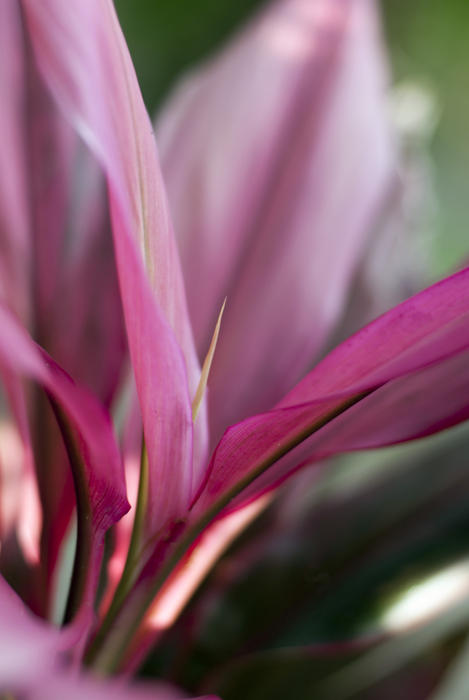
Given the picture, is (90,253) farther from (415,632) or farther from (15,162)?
(415,632)

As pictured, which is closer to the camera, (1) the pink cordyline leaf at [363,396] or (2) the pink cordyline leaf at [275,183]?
(1) the pink cordyline leaf at [363,396]

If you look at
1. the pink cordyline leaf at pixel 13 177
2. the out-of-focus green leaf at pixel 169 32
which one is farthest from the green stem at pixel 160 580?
the out-of-focus green leaf at pixel 169 32

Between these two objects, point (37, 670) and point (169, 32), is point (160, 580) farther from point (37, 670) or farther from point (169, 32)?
point (169, 32)

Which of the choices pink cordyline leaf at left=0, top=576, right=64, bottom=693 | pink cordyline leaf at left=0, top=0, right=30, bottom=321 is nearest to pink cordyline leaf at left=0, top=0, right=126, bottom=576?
pink cordyline leaf at left=0, top=0, right=30, bottom=321

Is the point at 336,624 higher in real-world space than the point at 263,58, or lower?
lower

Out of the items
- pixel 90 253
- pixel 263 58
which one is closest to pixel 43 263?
pixel 90 253

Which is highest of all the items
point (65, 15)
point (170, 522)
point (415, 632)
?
point (65, 15)

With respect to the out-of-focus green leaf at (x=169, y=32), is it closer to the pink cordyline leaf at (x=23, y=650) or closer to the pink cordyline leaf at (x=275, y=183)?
the pink cordyline leaf at (x=275, y=183)

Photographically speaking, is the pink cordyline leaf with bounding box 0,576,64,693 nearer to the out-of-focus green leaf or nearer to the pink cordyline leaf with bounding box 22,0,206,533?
the pink cordyline leaf with bounding box 22,0,206,533
